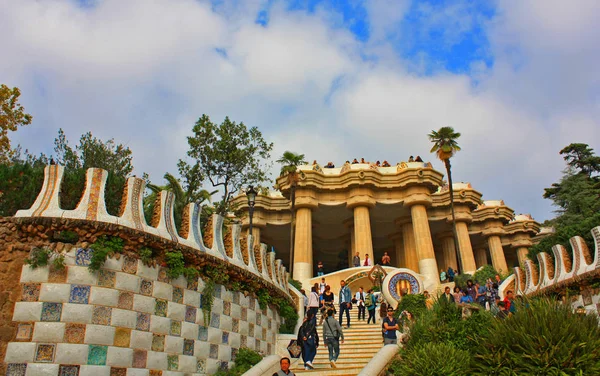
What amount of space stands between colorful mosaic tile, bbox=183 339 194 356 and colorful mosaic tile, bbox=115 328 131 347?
Result: 1.66m

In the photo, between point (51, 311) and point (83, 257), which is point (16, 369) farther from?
point (83, 257)

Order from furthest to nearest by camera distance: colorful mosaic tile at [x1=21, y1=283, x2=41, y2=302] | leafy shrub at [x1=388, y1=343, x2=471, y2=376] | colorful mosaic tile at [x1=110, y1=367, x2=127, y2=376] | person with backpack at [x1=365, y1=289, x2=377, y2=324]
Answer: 1. person with backpack at [x1=365, y1=289, x2=377, y2=324]
2. colorful mosaic tile at [x1=110, y1=367, x2=127, y2=376]
3. colorful mosaic tile at [x1=21, y1=283, x2=41, y2=302]
4. leafy shrub at [x1=388, y1=343, x2=471, y2=376]

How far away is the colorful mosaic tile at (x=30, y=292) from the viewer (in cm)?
1025

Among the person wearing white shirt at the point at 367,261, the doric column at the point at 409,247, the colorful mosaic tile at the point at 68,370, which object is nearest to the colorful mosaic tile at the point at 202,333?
the colorful mosaic tile at the point at 68,370

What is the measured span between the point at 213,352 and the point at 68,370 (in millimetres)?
3973

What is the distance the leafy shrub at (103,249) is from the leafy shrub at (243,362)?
4.34 meters

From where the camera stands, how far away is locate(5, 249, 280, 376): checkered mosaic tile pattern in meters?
9.97

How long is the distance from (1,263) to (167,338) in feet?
13.0

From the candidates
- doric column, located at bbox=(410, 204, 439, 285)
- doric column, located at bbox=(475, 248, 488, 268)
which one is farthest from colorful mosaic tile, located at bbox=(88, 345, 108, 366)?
doric column, located at bbox=(475, 248, 488, 268)

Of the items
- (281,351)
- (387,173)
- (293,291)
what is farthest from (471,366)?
(387,173)

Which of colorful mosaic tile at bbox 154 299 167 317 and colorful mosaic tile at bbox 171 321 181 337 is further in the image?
colorful mosaic tile at bbox 171 321 181 337

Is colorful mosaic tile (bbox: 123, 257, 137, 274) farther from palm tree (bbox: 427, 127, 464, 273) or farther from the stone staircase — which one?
palm tree (bbox: 427, 127, 464, 273)

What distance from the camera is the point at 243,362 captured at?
13.8 metres

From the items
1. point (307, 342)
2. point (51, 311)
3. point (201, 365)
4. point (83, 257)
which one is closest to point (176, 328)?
point (201, 365)
